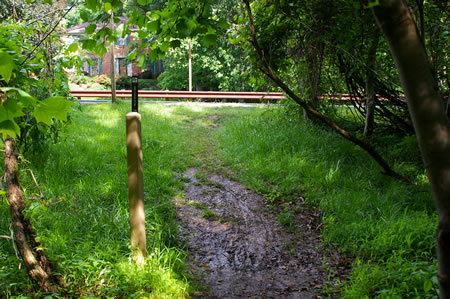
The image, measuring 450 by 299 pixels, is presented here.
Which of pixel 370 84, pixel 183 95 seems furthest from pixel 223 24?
pixel 183 95

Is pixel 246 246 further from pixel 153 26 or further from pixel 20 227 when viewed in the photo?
pixel 153 26

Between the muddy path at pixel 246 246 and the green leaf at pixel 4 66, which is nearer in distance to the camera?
the green leaf at pixel 4 66

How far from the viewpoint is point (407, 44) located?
1278 millimetres

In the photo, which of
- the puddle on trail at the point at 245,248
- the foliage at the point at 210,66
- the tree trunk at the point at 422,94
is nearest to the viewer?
the tree trunk at the point at 422,94

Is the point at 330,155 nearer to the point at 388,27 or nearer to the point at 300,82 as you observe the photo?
the point at 300,82

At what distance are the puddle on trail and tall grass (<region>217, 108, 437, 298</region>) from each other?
0.34 meters

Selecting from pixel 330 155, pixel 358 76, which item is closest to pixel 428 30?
pixel 358 76

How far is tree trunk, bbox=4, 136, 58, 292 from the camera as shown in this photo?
113 inches

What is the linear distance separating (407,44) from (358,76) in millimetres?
6388

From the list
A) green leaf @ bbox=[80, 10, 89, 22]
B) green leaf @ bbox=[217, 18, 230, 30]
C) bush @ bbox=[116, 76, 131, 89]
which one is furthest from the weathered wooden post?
bush @ bbox=[116, 76, 131, 89]

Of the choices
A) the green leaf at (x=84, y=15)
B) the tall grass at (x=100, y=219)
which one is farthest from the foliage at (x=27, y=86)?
the tall grass at (x=100, y=219)

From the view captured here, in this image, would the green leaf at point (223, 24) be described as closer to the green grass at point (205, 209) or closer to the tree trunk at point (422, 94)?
the tree trunk at point (422, 94)

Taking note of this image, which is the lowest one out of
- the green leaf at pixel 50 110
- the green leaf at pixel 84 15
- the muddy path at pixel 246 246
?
the muddy path at pixel 246 246

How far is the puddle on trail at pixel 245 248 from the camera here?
3562mm
